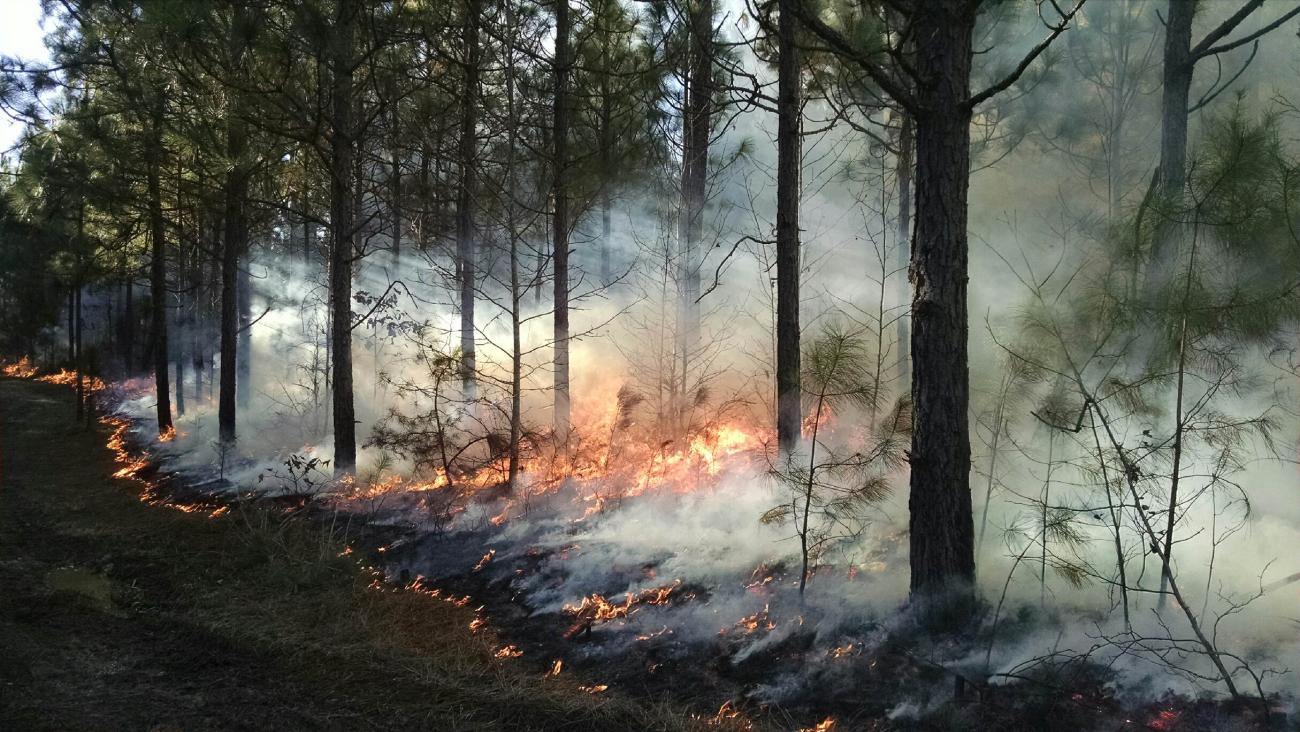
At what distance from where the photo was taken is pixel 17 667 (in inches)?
210

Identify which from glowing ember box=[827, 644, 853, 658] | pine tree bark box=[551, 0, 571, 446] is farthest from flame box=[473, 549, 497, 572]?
glowing ember box=[827, 644, 853, 658]

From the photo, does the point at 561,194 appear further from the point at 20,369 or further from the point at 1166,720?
the point at 20,369

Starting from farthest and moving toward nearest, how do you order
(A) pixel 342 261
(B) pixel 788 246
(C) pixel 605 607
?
(A) pixel 342 261, (B) pixel 788 246, (C) pixel 605 607

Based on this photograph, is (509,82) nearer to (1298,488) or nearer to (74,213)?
(1298,488)

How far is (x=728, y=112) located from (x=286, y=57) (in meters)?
8.93

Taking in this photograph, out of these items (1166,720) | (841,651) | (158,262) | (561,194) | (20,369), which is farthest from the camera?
(20,369)

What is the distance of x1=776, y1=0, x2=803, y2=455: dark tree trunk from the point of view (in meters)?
8.92

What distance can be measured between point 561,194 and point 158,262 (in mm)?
11190

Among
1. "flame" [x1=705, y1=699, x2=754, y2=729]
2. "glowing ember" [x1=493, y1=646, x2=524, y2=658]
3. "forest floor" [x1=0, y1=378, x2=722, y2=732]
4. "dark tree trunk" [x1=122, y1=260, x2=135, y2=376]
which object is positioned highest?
"dark tree trunk" [x1=122, y1=260, x2=135, y2=376]

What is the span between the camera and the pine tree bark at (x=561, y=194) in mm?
10766

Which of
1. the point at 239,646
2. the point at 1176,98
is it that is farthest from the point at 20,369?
the point at 1176,98

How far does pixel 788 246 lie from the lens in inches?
358

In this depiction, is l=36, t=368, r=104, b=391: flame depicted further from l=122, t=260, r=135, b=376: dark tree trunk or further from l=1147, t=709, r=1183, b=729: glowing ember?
l=1147, t=709, r=1183, b=729: glowing ember

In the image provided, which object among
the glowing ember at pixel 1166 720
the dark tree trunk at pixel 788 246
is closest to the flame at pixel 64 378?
the dark tree trunk at pixel 788 246
